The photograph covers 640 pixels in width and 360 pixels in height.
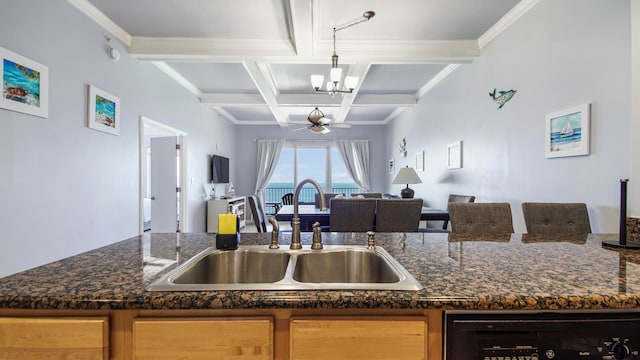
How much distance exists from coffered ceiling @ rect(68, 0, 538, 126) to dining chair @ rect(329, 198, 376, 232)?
5.31 ft

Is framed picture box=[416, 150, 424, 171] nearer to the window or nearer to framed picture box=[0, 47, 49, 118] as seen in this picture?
the window

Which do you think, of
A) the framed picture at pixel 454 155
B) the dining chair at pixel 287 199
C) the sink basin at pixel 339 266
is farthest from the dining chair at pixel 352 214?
the dining chair at pixel 287 199

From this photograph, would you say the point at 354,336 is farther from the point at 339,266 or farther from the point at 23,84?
the point at 23,84

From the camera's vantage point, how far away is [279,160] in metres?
7.28

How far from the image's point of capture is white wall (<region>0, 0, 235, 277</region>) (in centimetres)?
186

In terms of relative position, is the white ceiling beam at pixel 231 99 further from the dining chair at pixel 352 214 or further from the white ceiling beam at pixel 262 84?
the dining chair at pixel 352 214

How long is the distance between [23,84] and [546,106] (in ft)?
12.5

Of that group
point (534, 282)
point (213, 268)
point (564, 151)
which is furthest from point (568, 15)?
point (213, 268)

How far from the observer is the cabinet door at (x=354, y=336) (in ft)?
2.31

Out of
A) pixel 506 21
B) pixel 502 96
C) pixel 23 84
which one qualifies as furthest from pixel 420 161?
pixel 23 84

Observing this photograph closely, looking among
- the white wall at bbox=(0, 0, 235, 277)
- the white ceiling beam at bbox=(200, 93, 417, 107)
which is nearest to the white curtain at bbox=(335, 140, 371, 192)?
the white ceiling beam at bbox=(200, 93, 417, 107)

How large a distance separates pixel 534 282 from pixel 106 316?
3.75 ft

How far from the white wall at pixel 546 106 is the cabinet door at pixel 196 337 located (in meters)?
2.19

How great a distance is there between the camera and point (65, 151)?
88.8 inches
